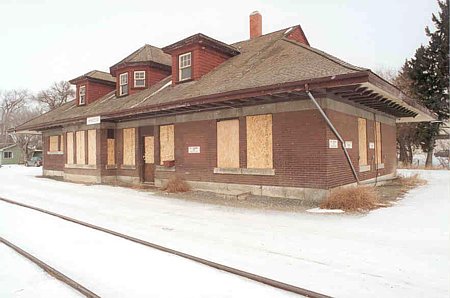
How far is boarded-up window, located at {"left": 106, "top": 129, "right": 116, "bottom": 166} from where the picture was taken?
60.7ft

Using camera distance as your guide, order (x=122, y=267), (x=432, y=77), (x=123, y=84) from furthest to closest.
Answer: (x=432, y=77), (x=123, y=84), (x=122, y=267)

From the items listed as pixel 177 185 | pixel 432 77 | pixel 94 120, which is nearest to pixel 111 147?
pixel 94 120

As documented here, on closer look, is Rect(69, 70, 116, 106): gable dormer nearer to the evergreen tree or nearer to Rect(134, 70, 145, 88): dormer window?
Rect(134, 70, 145, 88): dormer window

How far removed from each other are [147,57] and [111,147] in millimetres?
5738

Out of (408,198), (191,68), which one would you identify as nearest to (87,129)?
(191,68)

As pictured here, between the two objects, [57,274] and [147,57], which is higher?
[147,57]

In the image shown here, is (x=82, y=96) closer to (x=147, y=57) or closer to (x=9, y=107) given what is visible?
(x=147, y=57)

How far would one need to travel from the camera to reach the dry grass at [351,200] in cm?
951

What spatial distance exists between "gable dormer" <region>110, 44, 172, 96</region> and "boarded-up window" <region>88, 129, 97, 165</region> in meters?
2.84

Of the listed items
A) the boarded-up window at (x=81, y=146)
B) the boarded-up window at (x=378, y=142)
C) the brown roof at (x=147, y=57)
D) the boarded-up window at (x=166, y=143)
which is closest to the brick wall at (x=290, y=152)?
the boarded-up window at (x=166, y=143)

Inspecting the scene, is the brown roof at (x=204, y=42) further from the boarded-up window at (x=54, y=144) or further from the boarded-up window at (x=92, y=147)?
the boarded-up window at (x=54, y=144)

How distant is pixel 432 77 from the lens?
99.6ft

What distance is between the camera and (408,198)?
1152cm

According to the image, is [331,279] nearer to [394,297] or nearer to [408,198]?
[394,297]
